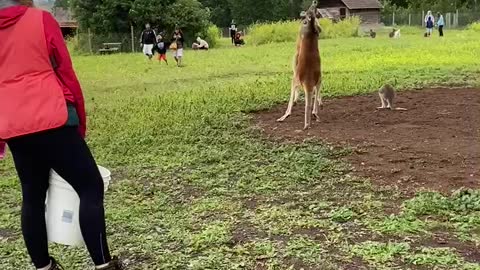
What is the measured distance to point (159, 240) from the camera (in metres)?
4.46

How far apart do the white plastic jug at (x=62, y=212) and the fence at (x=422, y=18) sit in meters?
54.9

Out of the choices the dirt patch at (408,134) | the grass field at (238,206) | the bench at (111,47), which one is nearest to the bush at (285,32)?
the bench at (111,47)

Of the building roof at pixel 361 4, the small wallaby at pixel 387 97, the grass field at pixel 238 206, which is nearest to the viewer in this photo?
the grass field at pixel 238 206

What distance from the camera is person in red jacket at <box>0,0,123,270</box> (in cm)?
339

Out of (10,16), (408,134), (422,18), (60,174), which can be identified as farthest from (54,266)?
(422,18)

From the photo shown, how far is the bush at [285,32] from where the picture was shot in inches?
1437

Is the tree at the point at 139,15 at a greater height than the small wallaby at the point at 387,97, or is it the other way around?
the tree at the point at 139,15

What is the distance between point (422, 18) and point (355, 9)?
6373mm

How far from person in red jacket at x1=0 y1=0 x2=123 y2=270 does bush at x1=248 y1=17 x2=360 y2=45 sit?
106 ft

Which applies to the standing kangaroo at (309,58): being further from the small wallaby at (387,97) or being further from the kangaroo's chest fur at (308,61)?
the small wallaby at (387,97)

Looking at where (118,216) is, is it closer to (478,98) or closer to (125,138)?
(125,138)

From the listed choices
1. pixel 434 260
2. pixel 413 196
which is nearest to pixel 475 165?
pixel 413 196

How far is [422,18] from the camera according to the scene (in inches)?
2347

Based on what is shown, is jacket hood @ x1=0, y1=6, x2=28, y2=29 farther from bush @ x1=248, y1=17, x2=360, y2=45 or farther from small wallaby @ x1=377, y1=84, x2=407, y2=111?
bush @ x1=248, y1=17, x2=360, y2=45
